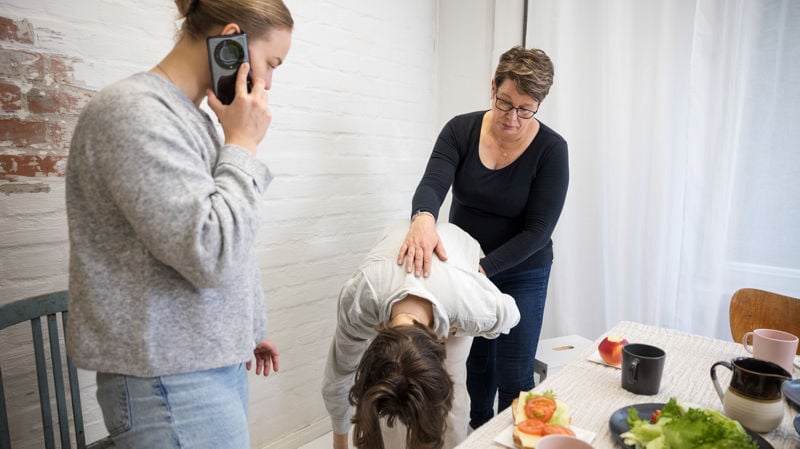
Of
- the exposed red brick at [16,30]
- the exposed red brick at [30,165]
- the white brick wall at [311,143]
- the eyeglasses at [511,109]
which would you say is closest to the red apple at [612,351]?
the eyeglasses at [511,109]

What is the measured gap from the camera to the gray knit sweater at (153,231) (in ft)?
2.28

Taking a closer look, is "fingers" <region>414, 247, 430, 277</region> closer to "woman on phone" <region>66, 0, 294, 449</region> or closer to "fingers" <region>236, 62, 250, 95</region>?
"woman on phone" <region>66, 0, 294, 449</region>

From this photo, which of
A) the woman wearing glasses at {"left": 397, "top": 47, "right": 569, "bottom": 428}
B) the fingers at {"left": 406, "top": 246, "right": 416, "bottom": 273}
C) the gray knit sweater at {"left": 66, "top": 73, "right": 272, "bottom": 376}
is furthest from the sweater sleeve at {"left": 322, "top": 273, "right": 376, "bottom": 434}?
the gray knit sweater at {"left": 66, "top": 73, "right": 272, "bottom": 376}

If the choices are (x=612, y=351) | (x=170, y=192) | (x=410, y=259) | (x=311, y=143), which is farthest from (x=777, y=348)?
(x=311, y=143)

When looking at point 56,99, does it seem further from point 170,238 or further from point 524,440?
point 524,440

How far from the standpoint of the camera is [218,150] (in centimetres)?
85

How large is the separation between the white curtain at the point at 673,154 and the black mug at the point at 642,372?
121 cm

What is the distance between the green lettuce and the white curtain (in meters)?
1.38

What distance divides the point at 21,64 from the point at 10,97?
89 mm

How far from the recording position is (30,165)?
1291 mm

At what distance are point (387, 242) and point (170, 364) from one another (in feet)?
2.33

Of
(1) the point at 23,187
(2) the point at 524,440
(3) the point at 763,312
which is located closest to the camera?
(2) the point at 524,440

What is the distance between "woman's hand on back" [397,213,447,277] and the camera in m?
1.24

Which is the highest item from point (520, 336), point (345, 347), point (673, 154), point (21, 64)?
point (21, 64)
